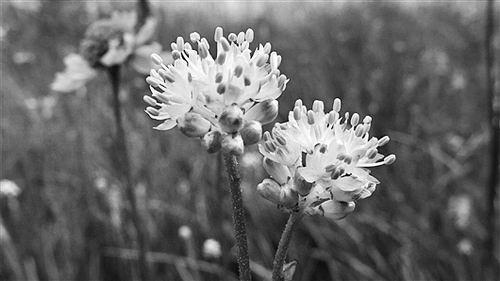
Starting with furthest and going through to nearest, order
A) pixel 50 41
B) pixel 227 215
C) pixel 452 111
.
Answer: pixel 50 41
pixel 452 111
pixel 227 215

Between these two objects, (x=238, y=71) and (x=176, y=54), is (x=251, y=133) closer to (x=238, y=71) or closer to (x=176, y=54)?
(x=238, y=71)

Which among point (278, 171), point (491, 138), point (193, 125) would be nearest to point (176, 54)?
point (193, 125)

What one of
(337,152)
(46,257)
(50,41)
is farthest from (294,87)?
(337,152)

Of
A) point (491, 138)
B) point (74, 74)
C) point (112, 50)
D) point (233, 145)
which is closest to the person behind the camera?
point (233, 145)

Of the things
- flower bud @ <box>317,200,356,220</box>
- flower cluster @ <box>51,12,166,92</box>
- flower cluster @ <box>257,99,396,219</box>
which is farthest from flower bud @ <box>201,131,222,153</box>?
flower cluster @ <box>51,12,166,92</box>

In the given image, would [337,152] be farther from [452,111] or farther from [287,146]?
[452,111]

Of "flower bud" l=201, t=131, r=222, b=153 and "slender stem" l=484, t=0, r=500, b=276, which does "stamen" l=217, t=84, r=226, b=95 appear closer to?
"flower bud" l=201, t=131, r=222, b=153
